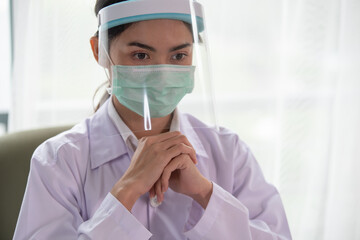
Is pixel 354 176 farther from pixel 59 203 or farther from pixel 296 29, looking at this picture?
pixel 59 203

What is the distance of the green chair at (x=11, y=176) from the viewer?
3.51ft

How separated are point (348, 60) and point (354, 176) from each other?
0.53m

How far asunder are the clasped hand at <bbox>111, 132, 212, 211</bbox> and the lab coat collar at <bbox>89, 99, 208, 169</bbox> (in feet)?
0.38

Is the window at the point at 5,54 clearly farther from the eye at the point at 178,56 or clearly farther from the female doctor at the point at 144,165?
the eye at the point at 178,56

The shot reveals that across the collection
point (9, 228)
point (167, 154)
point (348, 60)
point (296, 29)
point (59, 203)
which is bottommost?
point (9, 228)

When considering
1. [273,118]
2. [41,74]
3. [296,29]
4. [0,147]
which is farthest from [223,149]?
[41,74]

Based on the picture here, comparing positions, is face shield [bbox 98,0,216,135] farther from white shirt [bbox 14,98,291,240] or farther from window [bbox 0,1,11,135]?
window [bbox 0,1,11,135]

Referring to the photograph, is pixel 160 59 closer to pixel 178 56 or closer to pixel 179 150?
pixel 178 56

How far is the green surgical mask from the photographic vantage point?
33.2 inches

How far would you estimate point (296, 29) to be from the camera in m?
1.68

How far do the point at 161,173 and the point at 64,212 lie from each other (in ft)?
0.81

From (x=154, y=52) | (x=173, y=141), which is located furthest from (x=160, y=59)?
(x=173, y=141)

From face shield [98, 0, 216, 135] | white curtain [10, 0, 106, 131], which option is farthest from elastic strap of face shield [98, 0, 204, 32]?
white curtain [10, 0, 106, 131]

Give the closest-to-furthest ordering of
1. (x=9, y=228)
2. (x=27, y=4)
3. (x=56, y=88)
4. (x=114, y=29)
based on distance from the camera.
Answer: (x=114, y=29) → (x=9, y=228) → (x=27, y=4) → (x=56, y=88)
